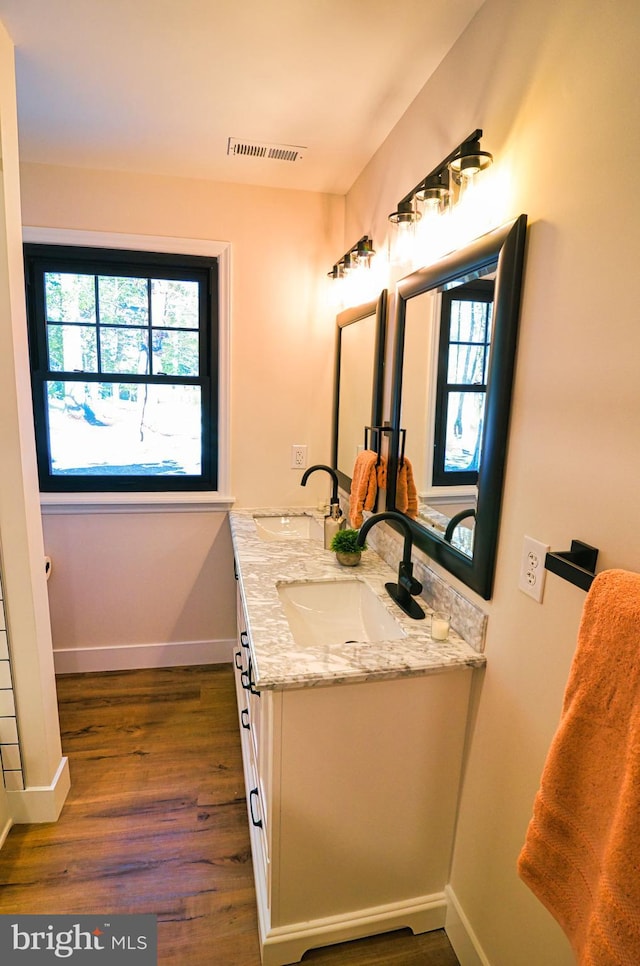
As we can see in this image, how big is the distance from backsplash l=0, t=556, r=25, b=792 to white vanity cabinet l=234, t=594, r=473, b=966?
0.95m

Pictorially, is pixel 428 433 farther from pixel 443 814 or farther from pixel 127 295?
pixel 127 295

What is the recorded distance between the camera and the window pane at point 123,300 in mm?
2539

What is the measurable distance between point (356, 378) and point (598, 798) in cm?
188

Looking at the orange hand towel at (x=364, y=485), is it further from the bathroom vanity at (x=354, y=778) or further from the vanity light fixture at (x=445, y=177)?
the vanity light fixture at (x=445, y=177)

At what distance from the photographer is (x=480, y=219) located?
132 centimetres

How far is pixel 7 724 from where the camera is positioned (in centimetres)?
178

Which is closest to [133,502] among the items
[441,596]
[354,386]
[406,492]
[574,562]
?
[354,386]

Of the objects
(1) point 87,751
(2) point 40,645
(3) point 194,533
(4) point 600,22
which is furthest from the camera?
(3) point 194,533

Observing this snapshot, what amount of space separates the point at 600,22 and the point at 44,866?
8.67ft

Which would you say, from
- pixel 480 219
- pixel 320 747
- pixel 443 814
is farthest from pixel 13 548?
pixel 480 219

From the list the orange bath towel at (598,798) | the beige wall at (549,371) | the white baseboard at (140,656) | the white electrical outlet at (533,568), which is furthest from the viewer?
the white baseboard at (140,656)

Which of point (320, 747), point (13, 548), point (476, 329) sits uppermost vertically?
point (476, 329)

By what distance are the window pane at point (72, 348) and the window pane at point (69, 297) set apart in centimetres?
5

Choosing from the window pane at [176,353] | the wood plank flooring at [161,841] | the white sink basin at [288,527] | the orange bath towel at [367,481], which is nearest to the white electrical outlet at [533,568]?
the orange bath towel at [367,481]
